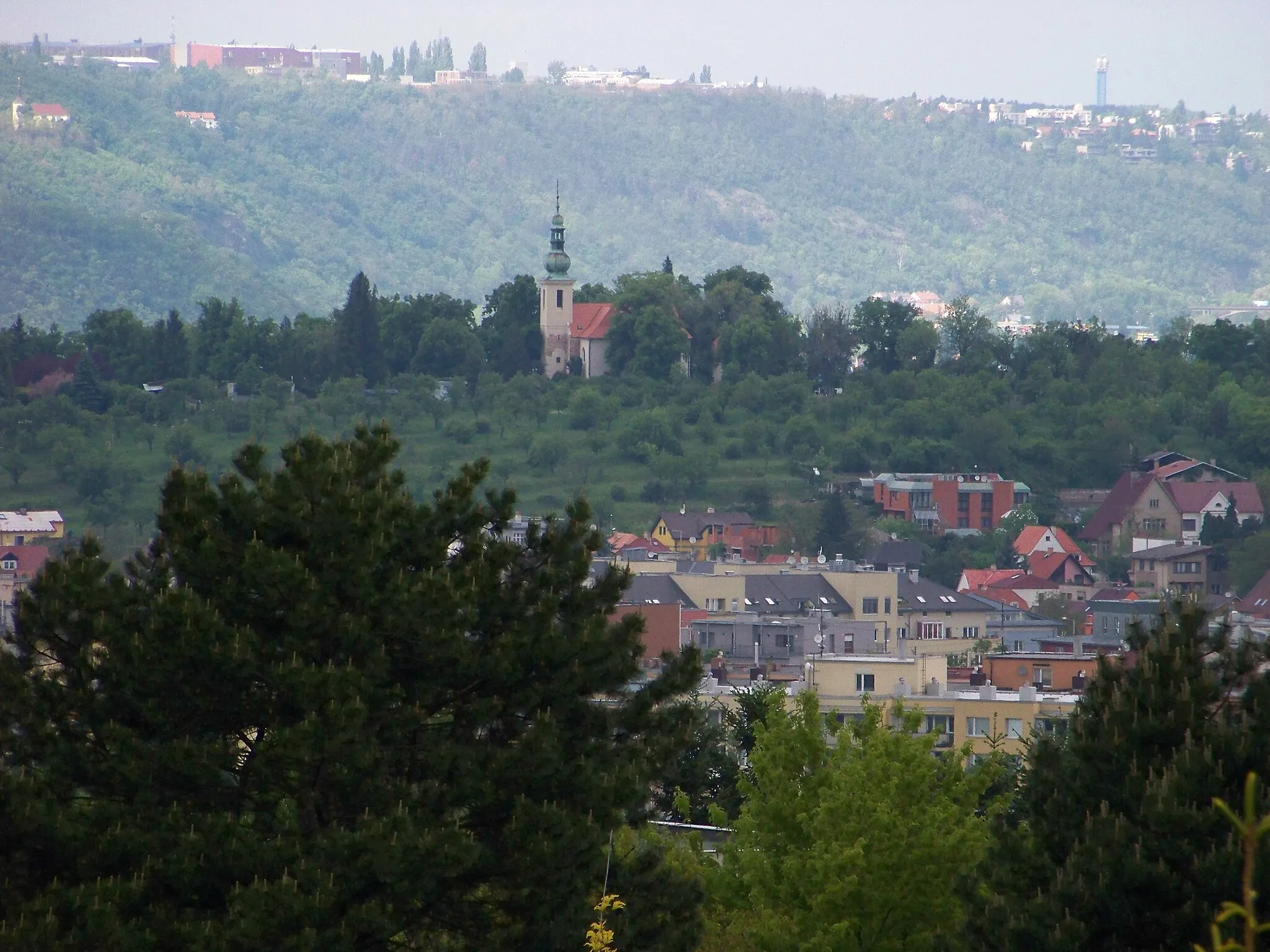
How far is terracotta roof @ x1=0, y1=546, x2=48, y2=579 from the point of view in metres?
77.8

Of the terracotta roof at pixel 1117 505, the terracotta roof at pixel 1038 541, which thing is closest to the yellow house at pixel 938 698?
the terracotta roof at pixel 1038 541

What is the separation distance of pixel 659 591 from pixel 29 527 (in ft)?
94.9

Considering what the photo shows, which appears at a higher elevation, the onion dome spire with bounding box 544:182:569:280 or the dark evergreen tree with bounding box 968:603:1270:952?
the dark evergreen tree with bounding box 968:603:1270:952

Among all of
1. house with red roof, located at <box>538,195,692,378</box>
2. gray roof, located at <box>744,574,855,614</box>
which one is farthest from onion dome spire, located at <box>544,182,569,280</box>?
gray roof, located at <box>744,574,855,614</box>

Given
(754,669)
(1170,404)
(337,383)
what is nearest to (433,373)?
(337,383)

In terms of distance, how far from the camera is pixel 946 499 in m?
98.2

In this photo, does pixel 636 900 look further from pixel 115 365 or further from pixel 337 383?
pixel 115 365

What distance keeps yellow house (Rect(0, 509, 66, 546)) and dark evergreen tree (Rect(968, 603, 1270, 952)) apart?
7347 cm

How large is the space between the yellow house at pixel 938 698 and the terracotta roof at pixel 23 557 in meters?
38.4

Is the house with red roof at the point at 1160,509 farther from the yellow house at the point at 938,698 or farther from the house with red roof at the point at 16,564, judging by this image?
the yellow house at the point at 938,698

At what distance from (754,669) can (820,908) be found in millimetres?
33071

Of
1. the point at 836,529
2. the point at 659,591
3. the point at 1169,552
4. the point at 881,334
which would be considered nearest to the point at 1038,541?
the point at 1169,552

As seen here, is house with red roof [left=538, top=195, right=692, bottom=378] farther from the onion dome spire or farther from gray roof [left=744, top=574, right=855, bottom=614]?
gray roof [left=744, top=574, right=855, bottom=614]

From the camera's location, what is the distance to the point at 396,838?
15.2 m
